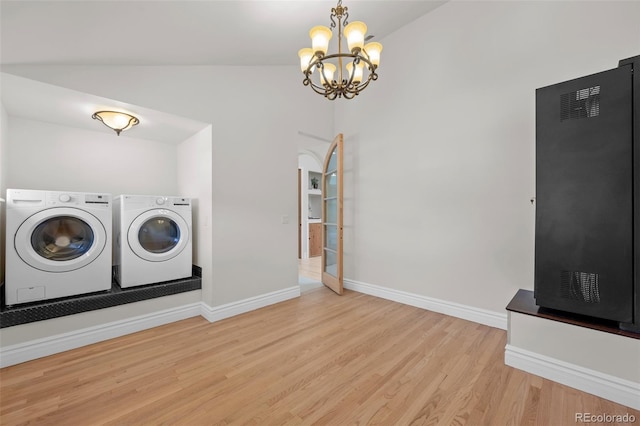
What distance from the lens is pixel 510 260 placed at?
243cm

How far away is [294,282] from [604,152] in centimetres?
311

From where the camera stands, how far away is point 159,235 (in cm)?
275

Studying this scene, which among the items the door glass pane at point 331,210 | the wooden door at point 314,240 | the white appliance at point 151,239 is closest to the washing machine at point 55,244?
the white appliance at point 151,239

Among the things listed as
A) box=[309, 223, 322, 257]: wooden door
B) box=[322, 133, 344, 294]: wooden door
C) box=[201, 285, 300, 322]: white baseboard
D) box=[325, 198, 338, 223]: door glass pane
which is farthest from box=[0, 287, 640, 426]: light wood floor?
box=[309, 223, 322, 257]: wooden door

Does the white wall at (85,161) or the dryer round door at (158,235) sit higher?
the white wall at (85,161)

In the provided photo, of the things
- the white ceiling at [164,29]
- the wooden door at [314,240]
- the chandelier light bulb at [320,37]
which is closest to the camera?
the white ceiling at [164,29]

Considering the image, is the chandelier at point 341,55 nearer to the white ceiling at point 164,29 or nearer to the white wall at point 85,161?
the white ceiling at point 164,29

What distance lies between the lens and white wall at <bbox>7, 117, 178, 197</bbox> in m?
2.50

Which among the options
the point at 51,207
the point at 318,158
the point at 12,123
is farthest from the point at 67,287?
the point at 318,158

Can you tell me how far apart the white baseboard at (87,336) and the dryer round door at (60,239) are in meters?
0.56

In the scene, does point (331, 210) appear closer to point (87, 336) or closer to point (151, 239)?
point (151, 239)

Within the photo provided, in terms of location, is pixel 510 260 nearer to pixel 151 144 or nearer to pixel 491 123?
pixel 491 123

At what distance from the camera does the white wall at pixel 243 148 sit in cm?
240

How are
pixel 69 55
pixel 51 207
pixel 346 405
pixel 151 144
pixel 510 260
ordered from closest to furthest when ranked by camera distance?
pixel 346 405 → pixel 69 55 → pixel 51 207 → pixel 510 260 → pixel 151 144
